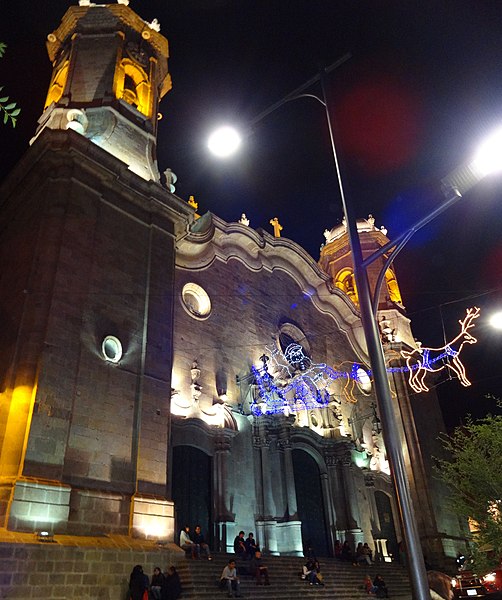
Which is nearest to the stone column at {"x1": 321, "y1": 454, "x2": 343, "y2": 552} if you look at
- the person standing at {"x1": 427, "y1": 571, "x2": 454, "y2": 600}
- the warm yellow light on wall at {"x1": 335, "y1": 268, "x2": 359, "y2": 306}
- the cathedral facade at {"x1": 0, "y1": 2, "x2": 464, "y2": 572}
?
the cathedral facade at {"x1": 0, "y1": 2, "x2": 464, "y2": 572}

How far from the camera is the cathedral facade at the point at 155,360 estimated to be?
37.7ft

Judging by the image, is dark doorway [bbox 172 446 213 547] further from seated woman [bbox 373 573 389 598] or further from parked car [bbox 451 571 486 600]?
parked car [bbox 451 571 486 600]

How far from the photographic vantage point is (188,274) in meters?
19.8

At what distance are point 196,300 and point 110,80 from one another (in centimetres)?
886

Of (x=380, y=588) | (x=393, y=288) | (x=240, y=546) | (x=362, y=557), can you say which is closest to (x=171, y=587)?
(x=240, y=546)

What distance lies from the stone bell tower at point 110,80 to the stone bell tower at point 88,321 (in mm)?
80

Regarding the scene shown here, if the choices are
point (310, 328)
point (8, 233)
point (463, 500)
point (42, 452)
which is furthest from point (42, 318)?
point (310, 328)

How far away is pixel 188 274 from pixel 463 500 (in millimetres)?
12212

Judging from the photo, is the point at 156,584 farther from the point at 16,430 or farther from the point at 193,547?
the point at 16,430

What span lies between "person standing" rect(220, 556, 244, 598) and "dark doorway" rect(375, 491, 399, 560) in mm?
12711

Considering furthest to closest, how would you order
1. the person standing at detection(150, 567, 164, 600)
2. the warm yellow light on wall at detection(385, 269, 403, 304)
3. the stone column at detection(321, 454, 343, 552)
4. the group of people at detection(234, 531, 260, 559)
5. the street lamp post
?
the warm yellow light on wall at detection(385, 269, 403, 304) → the stone column at detection(321, 454, 343, 552) → the group of people at detection(234, 531, 260, 559) → the person standing at detection(150, 567, 164, 600) → the street lamp post

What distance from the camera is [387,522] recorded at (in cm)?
2316

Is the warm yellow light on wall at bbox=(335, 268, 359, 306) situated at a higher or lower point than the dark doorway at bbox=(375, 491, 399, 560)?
higher

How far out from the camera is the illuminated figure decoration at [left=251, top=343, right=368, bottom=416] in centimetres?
1933
